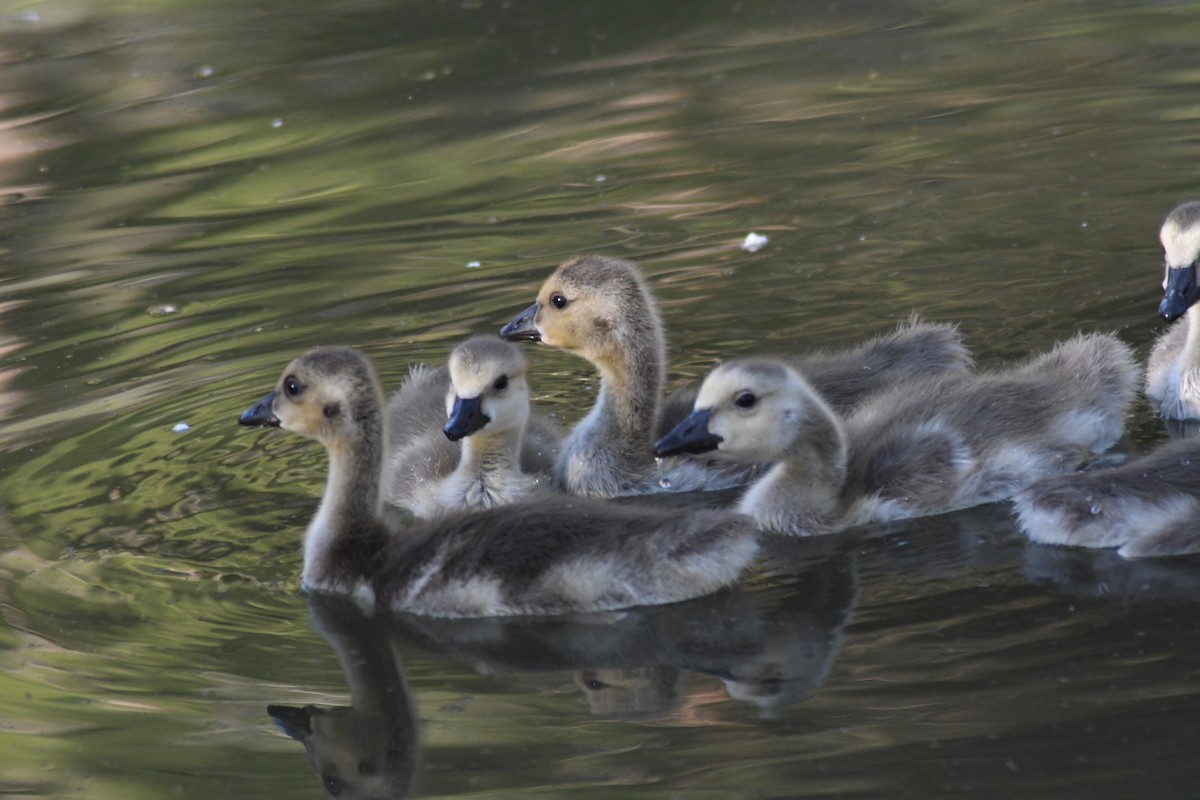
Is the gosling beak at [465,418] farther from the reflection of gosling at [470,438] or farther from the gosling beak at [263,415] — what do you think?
the gosling beak at [263,415]

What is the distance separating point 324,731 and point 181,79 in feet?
31.4

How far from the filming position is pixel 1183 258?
741 cm

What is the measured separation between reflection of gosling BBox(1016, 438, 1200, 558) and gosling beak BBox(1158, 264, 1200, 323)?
1203 mm

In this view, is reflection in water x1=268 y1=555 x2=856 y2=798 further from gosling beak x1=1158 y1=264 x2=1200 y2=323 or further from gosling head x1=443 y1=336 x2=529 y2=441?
gosling beak x1=1158 y1=264 x2=1200 y2=323

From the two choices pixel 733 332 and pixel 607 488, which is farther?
pixel 733 332

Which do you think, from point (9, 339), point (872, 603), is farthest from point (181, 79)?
point (872, 603)

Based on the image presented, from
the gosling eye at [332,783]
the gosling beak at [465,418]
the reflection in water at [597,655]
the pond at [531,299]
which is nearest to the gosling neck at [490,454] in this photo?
the gosling beak at [465,418]

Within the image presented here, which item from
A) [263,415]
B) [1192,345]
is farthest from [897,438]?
[263,415]

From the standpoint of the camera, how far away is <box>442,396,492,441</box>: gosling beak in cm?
674

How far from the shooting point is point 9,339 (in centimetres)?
955

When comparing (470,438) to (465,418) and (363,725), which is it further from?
(363,725)

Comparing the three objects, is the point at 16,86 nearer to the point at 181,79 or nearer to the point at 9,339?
the point at 181,79

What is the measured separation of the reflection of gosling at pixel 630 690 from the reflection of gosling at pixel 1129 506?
147 centimetres

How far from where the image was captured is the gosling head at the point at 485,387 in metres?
6.78
